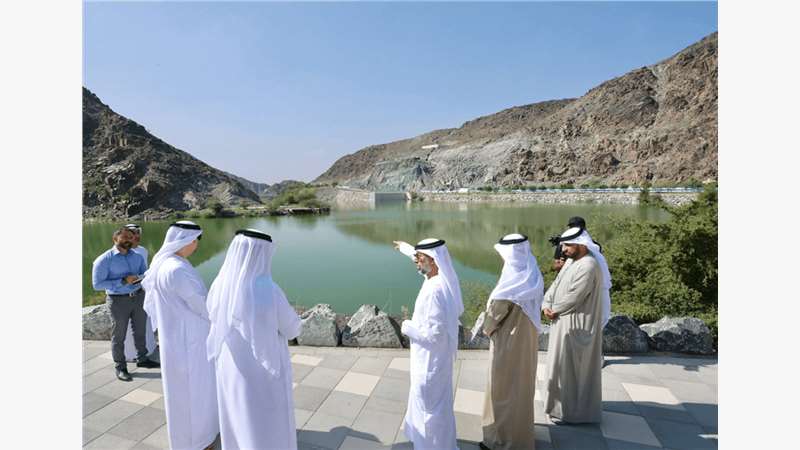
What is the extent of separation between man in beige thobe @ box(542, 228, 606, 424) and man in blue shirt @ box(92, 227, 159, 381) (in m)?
4.15

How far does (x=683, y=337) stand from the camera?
4.51 meters

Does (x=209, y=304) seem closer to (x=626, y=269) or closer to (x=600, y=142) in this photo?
(x=626, y=269)

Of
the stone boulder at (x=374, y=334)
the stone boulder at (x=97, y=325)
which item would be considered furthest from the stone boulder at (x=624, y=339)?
the stone boulder at (x=97, y=325)

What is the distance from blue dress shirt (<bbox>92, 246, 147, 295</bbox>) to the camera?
3904 mm

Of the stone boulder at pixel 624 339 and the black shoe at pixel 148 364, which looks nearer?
the black shoe at pixel 148 364

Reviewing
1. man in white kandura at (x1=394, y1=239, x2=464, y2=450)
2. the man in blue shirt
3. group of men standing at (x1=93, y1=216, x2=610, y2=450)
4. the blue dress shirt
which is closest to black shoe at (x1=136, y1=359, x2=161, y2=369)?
the man in blue shirt

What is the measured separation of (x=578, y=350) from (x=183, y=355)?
3085mm

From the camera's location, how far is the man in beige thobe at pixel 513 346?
261cm

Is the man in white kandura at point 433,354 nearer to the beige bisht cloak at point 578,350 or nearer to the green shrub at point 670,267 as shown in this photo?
the beige bisht cloak at point 578,350

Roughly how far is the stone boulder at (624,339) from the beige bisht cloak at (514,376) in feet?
7.83

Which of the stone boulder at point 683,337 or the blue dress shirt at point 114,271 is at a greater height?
the blue dress shirt at point 114,271

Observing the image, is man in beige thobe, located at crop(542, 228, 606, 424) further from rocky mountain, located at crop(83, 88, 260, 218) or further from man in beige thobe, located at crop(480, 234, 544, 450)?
rocky mountain, located at crop(83, 88, 260, 218)

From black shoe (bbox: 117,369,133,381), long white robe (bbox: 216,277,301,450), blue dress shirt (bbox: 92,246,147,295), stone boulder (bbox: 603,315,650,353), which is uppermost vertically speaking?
blue dress shirt (bbox: 92,246,147,295)

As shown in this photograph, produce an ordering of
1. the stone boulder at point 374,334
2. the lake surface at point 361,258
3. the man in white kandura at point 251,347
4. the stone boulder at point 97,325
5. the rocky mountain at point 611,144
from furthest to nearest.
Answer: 1. the rocky mountain at point 611,144
2. the lake surface at point 361,258
3. the stone boulder at point 97,325
4. the stone boulder at point 374,334
5. the man in white kandura at point 251,347
